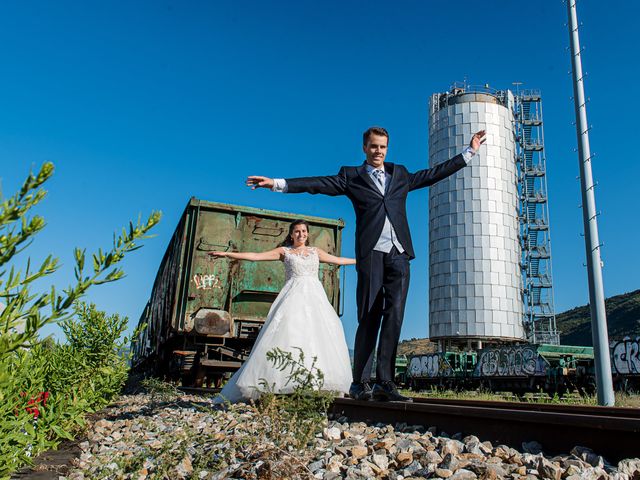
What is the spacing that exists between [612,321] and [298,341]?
78.4m

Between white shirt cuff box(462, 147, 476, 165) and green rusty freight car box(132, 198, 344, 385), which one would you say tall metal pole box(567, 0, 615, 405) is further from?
white shirt cuff box(462, 147, 476, 165)

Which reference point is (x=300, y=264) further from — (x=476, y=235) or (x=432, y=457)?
(x=476, y=235)

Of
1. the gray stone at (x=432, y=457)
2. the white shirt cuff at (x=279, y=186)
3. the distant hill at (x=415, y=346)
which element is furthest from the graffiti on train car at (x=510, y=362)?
the distant hill at (x=415, y=346)

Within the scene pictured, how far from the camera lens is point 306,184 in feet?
14.7

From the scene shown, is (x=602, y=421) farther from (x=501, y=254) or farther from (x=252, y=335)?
(x=501, y=254)

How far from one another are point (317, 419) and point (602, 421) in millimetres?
1404

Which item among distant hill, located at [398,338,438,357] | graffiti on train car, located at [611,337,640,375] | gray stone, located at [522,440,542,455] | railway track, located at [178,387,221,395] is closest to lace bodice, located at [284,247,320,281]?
railway track, located at [178,387,221,395]

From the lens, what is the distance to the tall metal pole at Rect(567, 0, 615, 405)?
8531 millimetres

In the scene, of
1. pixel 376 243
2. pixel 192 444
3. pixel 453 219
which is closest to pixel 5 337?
pixel 192 444

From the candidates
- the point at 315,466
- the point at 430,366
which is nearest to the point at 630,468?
the point at 315,466

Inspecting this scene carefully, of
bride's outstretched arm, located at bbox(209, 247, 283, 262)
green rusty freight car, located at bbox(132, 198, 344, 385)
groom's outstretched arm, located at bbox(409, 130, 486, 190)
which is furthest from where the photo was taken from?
green rusty freight car, located at bbox(132, 198, 344, 385)

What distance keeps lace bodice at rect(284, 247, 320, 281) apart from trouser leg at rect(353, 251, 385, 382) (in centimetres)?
140

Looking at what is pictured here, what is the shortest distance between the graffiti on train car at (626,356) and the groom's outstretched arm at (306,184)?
A: 52.9 ft

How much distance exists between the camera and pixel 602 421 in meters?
2.62
